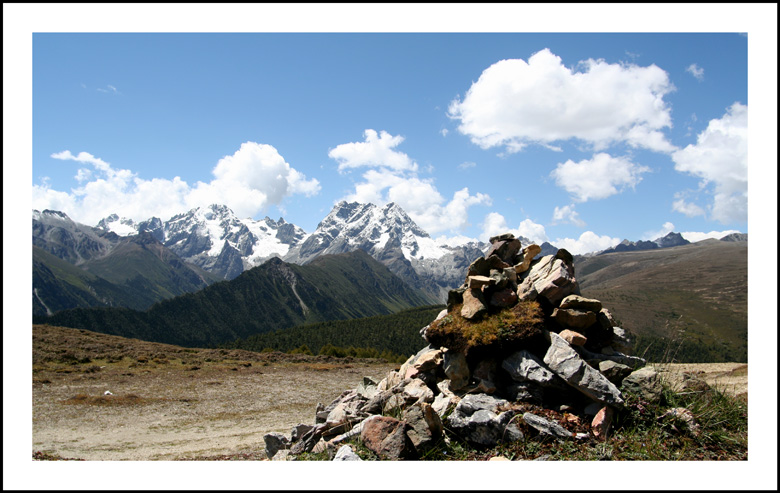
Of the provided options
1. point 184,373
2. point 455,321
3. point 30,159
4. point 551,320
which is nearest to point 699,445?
point 551,320

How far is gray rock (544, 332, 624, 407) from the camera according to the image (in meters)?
10.6

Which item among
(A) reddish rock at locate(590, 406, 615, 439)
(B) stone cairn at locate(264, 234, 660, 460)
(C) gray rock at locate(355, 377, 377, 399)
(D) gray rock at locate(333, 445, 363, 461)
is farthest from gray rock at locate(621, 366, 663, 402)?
(C) gray rock at locate(355, 377, 377, 399)

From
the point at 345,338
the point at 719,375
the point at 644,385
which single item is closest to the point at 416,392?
the point at 644,385

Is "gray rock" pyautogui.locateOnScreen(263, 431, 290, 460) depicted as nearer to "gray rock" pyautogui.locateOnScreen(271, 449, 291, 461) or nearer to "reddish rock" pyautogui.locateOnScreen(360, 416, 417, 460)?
"gray rock" pyautogui.locateOnScreen(271, 449, 291, 461)

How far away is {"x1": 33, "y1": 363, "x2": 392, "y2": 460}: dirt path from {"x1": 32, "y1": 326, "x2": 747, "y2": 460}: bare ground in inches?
2.4

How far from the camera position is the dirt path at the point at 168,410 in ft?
69.5

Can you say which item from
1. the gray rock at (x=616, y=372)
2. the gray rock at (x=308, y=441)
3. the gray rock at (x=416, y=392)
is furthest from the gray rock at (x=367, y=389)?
the gray rock at (x=616, y=372)

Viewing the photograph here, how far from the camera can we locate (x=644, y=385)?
11.3m

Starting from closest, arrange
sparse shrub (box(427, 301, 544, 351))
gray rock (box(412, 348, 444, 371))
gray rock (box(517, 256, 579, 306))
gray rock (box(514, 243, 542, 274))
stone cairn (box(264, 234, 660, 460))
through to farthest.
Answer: stone cairn (box(264, 234, 660, 460)) < sparse shrub (box(427, 301, 544, 351)) < gray rock (box(517, 256, 579, 306)) < gray rock (box(412, 348, 444, 371)) < gray rock (box(514, 243, 542, 274))

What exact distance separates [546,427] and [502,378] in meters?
2.76

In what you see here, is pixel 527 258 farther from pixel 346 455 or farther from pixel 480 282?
pixel 346 455

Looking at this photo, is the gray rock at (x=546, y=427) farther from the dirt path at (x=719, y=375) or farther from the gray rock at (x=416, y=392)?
the dirt path at (x=719, y=375)

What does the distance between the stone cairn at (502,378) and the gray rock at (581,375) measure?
3 centimetres

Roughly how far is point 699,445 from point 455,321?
283 inches
